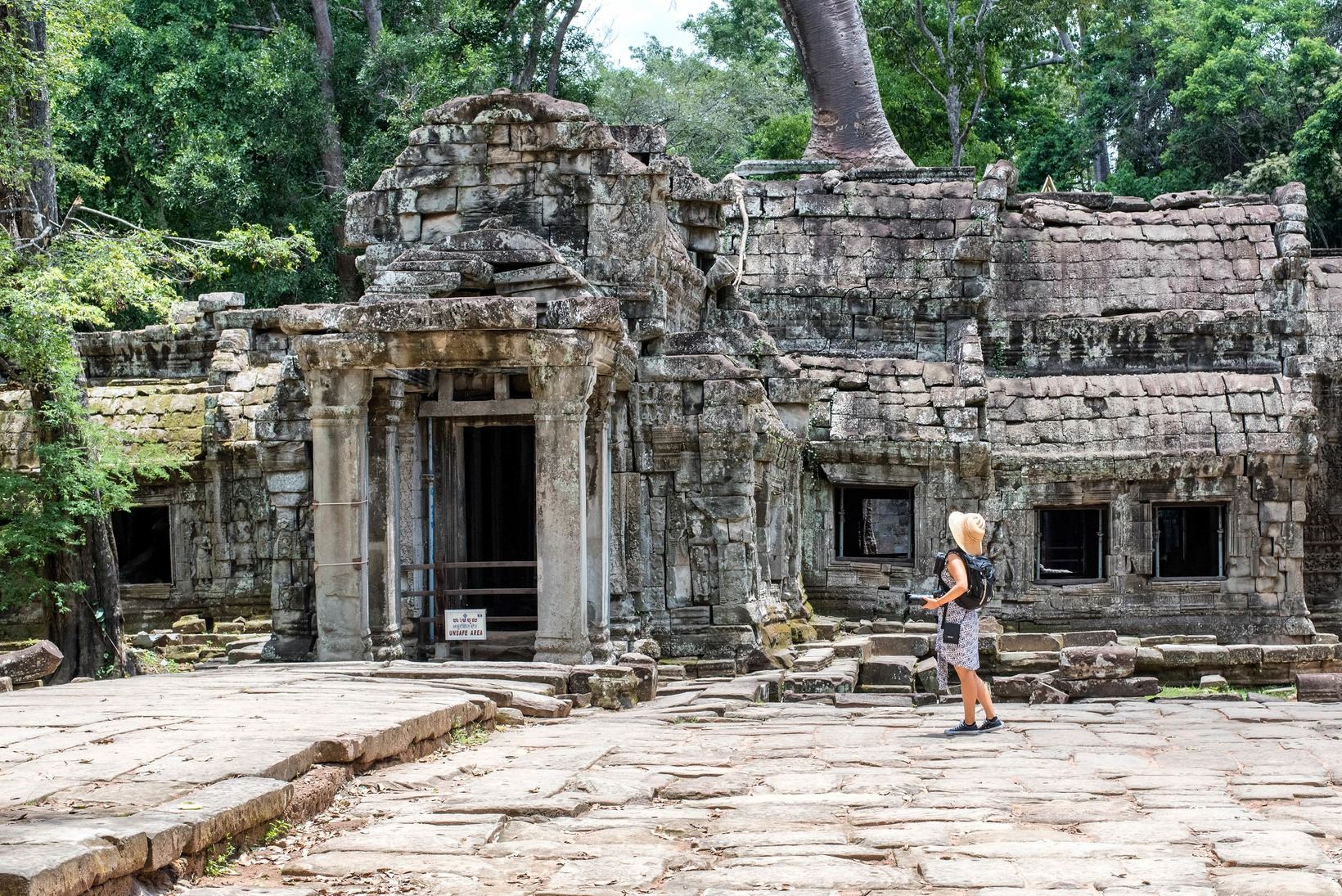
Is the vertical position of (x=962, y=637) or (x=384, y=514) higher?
(x=384, y=514)

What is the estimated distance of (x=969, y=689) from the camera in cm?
1005

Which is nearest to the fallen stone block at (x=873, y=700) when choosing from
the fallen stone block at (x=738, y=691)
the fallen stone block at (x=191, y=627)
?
the fallen stone block at (x=738, y=691)

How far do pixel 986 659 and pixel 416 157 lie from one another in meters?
7.54

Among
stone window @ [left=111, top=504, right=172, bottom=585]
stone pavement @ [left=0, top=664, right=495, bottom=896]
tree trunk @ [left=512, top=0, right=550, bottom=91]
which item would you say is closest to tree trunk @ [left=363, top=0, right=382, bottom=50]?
tree trunk @ [left=512, top=0, right=550, bottom=91]

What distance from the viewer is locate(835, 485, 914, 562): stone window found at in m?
20.5

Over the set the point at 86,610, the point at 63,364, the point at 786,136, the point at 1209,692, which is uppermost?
the point at 786,136

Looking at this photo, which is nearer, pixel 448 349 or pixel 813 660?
pixel 448 349

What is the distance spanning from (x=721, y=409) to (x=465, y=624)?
354 centimetres

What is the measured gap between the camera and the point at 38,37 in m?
17.2

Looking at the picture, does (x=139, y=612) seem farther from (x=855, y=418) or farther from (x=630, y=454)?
(x=855, y=418)

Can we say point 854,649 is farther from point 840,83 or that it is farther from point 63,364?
point 840,83

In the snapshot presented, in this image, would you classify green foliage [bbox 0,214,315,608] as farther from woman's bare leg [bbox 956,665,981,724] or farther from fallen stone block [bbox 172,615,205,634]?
woman's bare leg [bbox 956,665,981,724]

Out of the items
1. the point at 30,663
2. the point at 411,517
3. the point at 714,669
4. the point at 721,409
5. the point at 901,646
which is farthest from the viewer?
the point at 901,646

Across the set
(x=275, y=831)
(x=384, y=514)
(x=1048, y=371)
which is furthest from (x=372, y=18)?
(x=275, y=831)
